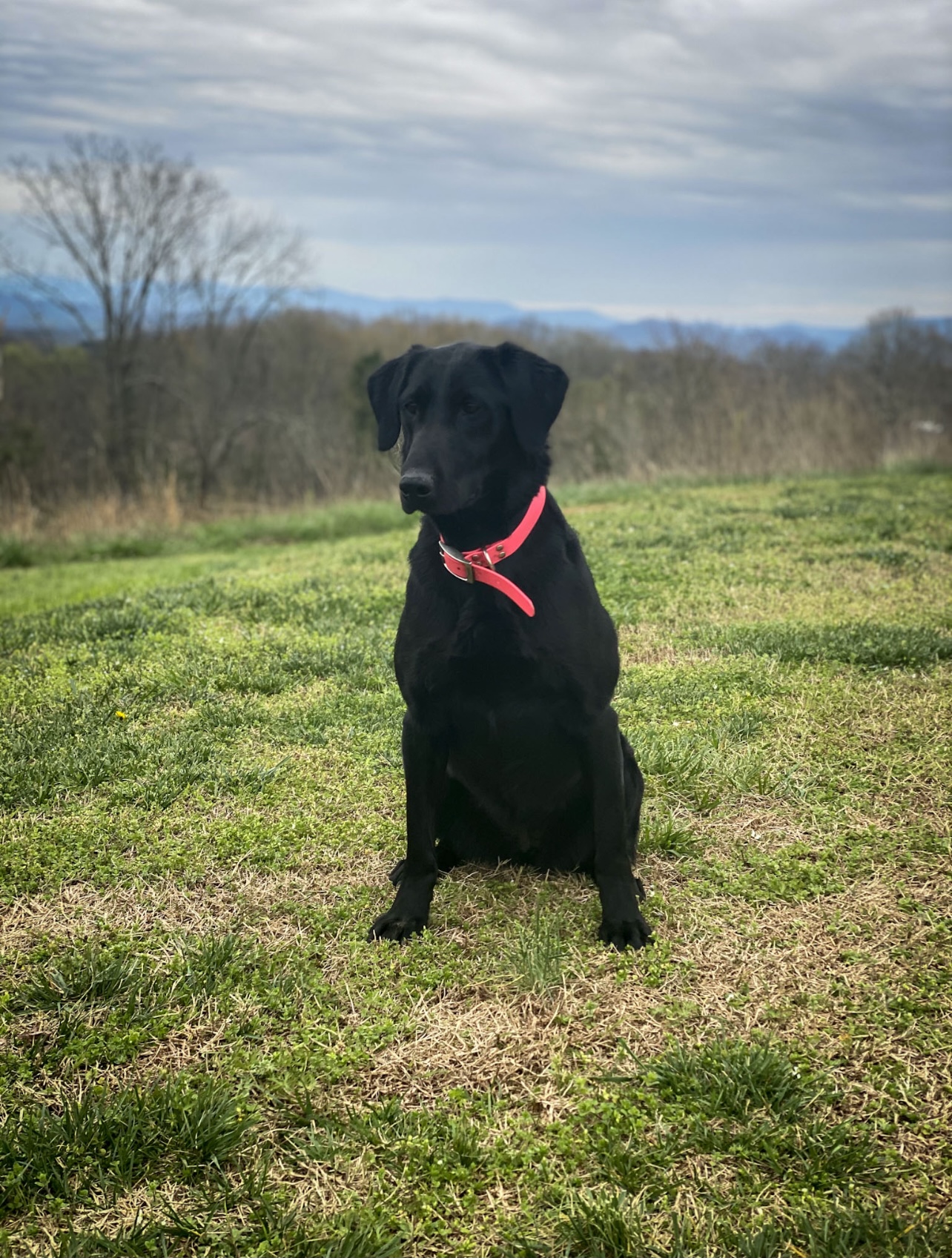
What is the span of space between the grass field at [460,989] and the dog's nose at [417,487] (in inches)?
49.9

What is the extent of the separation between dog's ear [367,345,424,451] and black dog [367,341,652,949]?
0.03 meters

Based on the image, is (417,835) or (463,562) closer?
(463,562)

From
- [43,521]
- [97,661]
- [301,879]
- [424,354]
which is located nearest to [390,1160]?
[301,879]

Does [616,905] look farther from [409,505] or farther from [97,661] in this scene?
[97,661]

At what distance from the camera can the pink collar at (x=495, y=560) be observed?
2.64 meters

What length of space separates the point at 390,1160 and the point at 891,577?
6063 mm

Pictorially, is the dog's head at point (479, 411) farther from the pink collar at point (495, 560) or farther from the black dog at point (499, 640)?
the pink collar at point (495, 560)

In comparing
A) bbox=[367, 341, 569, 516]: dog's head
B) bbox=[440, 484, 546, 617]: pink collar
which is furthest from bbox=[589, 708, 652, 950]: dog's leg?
bbox=[367, 341, 569, 516]: dog's head

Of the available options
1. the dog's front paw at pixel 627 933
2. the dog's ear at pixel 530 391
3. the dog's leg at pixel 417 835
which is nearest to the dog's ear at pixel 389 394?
the dog's ear at pixel 530 391

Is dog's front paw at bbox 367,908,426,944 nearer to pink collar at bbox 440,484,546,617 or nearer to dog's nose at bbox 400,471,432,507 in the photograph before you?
pink collar at bbox 440,484,546,617

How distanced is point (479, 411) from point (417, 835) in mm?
1242

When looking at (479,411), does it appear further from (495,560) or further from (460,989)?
(460,989)

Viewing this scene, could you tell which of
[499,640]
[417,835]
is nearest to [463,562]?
[499,640]

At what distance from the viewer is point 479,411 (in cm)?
271
